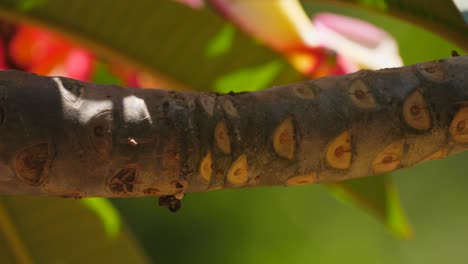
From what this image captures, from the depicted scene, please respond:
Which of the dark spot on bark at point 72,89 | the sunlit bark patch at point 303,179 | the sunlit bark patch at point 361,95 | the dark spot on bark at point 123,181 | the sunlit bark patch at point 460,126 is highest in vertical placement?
the dark spot on bark at point 72,89

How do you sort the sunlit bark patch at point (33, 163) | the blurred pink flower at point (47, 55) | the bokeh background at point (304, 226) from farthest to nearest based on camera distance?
the bokeh background at point (304, 226), the blurred pink flower at point (47, 55), the sunlit bark patch at point (33, 163)

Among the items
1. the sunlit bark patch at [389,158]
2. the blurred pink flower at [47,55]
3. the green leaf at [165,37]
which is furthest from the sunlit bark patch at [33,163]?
the blurred pink flower at [47,55]

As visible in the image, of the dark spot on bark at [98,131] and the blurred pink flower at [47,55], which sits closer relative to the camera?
the dark spot on bark at [98,131]

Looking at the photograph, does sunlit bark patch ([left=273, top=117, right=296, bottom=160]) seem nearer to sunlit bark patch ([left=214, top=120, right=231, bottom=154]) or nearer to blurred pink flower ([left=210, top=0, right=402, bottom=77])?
sunlit bark patch ([left=214, top=120, right=231, bottom=154])

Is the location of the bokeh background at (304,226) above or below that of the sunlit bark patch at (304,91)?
above

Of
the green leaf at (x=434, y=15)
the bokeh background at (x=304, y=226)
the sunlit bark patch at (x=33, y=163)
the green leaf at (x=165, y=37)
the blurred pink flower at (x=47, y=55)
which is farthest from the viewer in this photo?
the bokeh background at (x=304, y=226)

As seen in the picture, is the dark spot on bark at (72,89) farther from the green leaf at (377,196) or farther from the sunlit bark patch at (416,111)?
the green leaf at (377,196)

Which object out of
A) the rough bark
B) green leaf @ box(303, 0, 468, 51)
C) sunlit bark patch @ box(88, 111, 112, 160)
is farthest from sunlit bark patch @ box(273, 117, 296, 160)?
green leaf @ box(303, 0, 468, 51)
